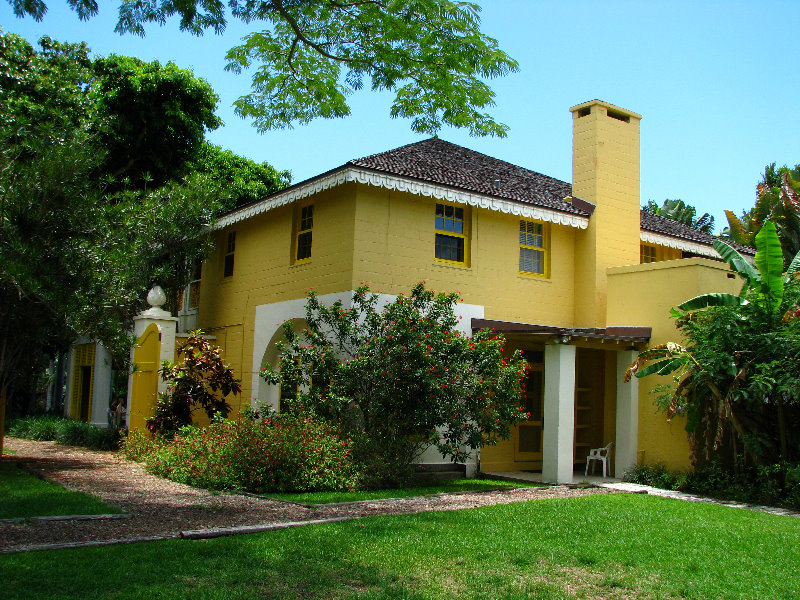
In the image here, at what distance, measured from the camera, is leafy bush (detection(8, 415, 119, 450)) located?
18.0 meters

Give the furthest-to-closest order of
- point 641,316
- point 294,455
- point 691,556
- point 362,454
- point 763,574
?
point 641,316 → point 362,454 → point 294,455 → point 691,556 → point 763,574

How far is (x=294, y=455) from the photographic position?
11.5m

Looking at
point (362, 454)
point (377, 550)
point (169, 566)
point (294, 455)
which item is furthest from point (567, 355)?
point (169, 566)

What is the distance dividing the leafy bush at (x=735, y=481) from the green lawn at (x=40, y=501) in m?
9.10

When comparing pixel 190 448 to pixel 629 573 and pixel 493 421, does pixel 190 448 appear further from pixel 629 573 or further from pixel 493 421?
pixel 629 573

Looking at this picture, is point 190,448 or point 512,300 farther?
point 512,300

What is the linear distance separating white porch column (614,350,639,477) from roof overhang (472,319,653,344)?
44 cm

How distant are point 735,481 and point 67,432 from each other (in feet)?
51.9

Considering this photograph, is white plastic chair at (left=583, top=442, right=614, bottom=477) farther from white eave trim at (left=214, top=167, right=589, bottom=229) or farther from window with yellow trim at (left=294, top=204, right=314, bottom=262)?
window with yellow trim at (left=294, top=204, right=314, bottom=262)

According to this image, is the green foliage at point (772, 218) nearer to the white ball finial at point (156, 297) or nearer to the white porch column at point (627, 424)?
the white porch column at point (627, 424)

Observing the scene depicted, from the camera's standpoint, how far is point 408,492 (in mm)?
11664

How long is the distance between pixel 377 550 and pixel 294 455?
4.51m

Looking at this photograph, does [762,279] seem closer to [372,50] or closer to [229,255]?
[372,50]

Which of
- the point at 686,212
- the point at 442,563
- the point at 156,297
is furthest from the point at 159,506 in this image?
the point at 686,212
